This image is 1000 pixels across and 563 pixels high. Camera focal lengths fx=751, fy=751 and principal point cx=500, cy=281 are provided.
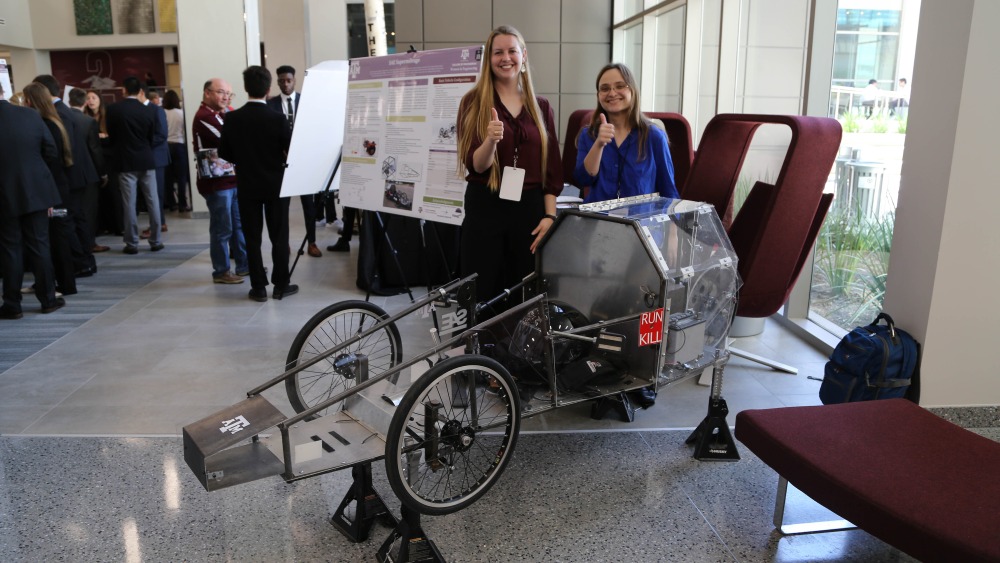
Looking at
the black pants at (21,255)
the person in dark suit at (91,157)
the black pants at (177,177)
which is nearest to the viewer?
the black pants at (21,255)

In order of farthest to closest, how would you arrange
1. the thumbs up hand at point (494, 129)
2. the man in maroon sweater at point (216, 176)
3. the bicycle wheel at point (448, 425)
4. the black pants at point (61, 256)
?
the man in maroon sweater at point (216, 176)
the black pants at point (61, 256)
the thumbs up hand at point (494, 129)
the bicycle wheel at point (448, 425)

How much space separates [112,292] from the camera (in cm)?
588

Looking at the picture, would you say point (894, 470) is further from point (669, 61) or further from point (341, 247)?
point (341, 247)

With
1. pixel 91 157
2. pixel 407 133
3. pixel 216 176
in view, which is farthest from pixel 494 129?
pixel 91 157

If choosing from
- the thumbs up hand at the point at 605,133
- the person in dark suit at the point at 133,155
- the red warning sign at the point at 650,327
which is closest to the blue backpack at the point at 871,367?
the red warning sign at the point at 650,327

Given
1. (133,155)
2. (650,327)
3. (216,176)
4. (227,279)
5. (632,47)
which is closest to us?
(650,327)

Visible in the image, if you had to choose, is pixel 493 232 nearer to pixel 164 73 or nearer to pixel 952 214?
pixel 952 214

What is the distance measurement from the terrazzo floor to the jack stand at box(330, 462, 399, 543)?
41 mm

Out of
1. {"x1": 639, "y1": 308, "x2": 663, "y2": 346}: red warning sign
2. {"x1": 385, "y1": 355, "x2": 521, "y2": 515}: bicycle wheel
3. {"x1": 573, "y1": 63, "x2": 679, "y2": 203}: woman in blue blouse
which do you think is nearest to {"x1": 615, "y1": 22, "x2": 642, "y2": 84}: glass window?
{"x1": 573, "y1": 63, "x2": 679, "y2": 203}: woman in blue blouse

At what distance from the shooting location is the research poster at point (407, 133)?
4.29m

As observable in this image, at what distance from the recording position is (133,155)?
7469 millimetres

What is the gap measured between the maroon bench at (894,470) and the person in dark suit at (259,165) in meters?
3.91

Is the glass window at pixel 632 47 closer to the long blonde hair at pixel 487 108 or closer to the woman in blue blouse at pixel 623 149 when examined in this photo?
the woman in blue blouse at pixel 623 149

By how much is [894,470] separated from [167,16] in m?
16.1
